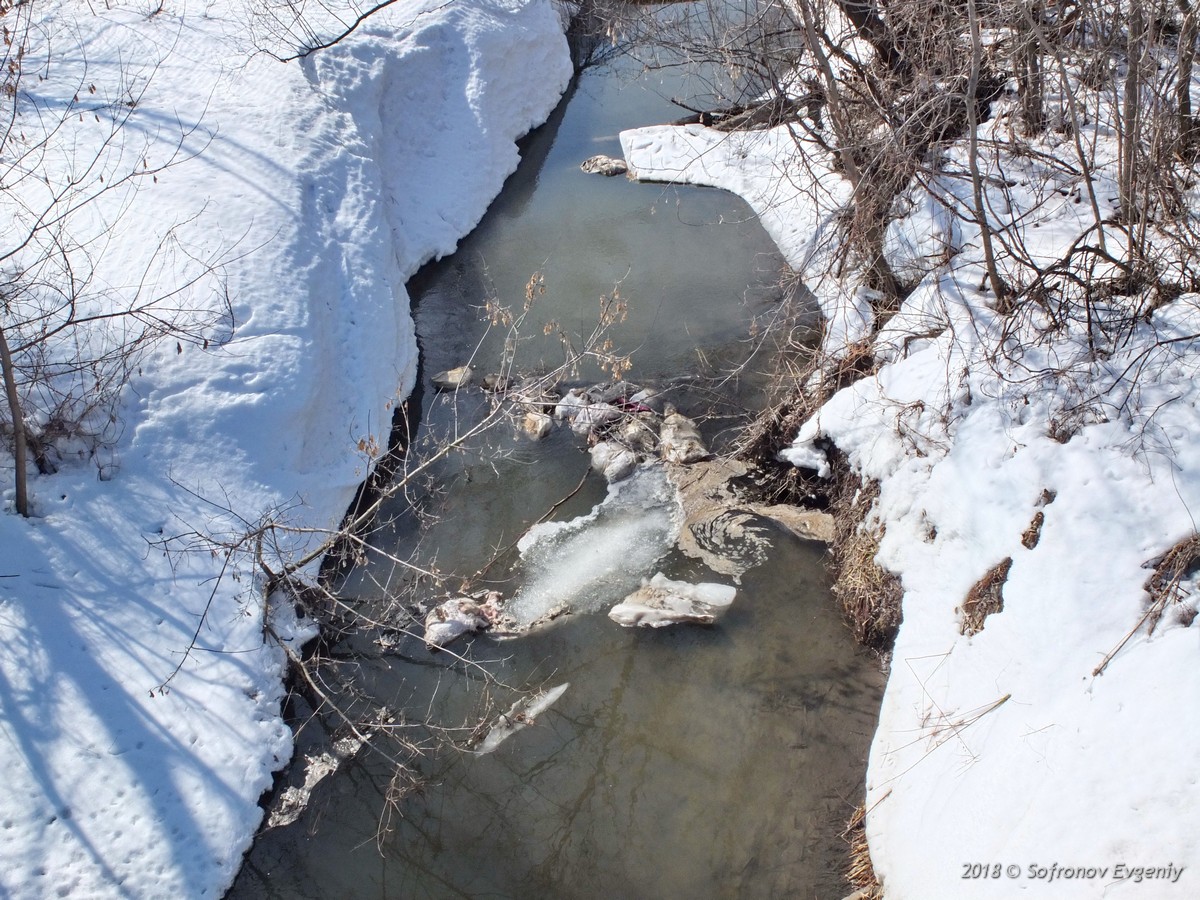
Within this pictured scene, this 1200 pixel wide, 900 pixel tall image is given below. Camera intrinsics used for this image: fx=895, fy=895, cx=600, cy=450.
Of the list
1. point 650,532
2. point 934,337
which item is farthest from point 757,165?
point 650,532

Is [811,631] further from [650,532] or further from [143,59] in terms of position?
[143,59]

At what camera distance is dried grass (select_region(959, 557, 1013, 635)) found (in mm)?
5508

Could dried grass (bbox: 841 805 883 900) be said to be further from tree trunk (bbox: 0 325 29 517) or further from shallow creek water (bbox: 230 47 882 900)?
tree trunk (bbox: 0 325 29 517)

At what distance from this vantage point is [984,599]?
5.57m

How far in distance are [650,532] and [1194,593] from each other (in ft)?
12.2

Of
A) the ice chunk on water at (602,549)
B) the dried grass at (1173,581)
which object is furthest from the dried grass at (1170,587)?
the ice chunk on water at (602,549)

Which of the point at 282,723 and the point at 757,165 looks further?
the point at 757,165

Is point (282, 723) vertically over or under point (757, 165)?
under

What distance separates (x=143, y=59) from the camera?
34.6ft

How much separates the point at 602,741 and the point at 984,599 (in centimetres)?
257

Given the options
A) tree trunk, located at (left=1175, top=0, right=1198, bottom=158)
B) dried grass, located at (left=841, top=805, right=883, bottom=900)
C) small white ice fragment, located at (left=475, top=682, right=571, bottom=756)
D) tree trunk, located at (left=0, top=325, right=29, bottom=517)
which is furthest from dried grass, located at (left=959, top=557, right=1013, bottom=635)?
tree trunk, located at (left=0, top=325, right=29, bottom=517)

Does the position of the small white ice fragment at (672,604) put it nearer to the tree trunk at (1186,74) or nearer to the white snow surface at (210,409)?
the white snow surface at (210,409)

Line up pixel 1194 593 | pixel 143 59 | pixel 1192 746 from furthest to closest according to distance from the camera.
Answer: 1. pixel 143 59
2. pixel 1194 593
3. pixel 1192 746

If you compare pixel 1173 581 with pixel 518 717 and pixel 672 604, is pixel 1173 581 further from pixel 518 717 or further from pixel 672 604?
pixel 518 717
